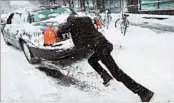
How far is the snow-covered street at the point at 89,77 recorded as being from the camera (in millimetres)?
5070

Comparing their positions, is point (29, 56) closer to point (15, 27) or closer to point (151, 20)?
point (15, 27)

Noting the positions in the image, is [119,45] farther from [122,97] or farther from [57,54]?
[122,97]

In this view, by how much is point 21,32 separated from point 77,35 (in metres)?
3.65

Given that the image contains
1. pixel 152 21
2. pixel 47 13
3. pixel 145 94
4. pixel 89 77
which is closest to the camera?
pixel 145 94

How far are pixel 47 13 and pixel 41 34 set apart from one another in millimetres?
1502

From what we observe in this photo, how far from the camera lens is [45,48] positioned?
6.50 metres

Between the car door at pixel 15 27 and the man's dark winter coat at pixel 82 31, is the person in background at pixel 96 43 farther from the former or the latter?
the car door at pixel 15 27

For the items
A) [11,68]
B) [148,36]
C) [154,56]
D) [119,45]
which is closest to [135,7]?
[148,36]

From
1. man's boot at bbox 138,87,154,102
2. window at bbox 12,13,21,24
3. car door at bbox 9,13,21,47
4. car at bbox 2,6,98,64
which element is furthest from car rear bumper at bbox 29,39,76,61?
window at bbox 12,13,21,24

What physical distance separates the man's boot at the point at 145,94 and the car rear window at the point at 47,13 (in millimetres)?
4183

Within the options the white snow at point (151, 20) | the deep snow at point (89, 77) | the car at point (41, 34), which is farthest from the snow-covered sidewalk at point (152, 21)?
the car at point (41, 34)

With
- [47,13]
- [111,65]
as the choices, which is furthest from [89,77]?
[47,13]

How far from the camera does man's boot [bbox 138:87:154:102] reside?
441 cm

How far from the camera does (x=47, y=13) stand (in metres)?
7.94
